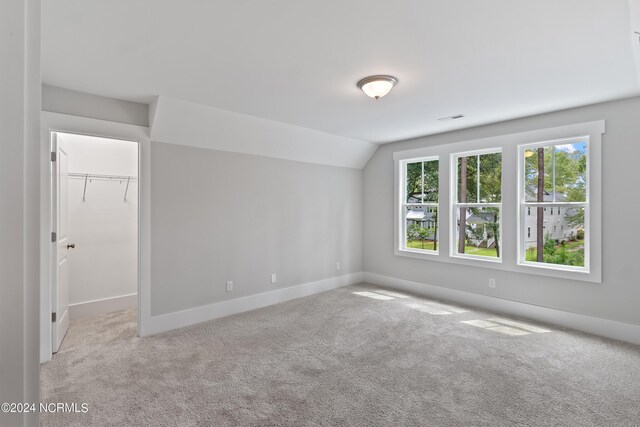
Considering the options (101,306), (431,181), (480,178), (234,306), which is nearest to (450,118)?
(480,178)

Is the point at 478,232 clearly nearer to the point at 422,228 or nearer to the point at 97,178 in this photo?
the point at 422,228

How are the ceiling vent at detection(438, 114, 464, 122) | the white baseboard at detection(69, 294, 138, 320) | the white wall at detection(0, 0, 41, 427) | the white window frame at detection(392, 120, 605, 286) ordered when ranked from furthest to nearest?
the white baseboard at detection(69, 294, 138, 320)
the ceiling vent at detection(438, 114, 464, 122)
the white window frame at detection(392, 120, 605, 286)
the white wall at detection(0, 0, 41, 427)

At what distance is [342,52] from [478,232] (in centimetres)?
339

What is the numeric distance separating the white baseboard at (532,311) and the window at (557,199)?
56 cm

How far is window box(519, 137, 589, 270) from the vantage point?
3.78m

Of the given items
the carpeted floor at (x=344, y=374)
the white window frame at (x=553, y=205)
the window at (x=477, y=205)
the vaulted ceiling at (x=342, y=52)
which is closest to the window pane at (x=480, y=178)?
the window at (x=477, y=205)

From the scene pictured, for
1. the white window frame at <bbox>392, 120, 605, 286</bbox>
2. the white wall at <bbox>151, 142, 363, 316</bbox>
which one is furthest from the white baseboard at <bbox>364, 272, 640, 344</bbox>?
the white wall at <bbox>151, 142, 363, 316</bbox>

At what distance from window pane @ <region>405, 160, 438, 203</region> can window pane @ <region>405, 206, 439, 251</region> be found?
16 cm

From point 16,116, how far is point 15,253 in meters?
0.14

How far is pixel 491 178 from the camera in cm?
452

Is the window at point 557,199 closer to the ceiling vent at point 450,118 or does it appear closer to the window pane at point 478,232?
the window pane at point 478,232

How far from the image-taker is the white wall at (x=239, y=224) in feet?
12.3

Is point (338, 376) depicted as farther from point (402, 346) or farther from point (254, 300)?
point (254, 300)

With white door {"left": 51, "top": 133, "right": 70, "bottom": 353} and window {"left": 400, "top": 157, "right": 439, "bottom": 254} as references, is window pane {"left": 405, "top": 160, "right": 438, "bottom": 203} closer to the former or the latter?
window {"left": 400, "top": 157, "right": 439, "bottom": 254}
